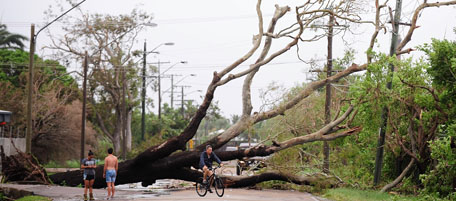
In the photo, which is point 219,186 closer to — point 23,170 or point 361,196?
point 361,196

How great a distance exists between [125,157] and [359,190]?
2743 centimetres

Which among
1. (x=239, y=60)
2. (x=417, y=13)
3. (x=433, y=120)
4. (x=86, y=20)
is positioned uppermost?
(x=86, y=20)

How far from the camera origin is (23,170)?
2644 cm

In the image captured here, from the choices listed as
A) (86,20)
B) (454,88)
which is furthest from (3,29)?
(454,88)

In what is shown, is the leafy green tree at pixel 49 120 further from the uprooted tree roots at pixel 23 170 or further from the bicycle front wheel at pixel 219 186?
the bicycle front wheel at pixel 219 186

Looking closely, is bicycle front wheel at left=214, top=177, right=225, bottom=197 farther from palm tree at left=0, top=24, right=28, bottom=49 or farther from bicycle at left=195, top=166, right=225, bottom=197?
palm tree at left=0, top=24, right=28, bottom=49

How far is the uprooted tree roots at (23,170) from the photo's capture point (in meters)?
25.9

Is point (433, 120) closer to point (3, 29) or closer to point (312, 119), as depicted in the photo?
point (312, 119)

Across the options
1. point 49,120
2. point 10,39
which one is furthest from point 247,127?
point 10,39

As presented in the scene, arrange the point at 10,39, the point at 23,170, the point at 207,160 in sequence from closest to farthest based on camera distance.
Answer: the point at 207,160, the point at 23,170, the point at 10,39

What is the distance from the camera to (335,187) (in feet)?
81.8

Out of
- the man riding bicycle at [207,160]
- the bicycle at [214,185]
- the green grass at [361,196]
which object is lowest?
the green grass at [361,196]

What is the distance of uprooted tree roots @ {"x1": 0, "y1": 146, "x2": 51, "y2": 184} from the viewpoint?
25.9 metres

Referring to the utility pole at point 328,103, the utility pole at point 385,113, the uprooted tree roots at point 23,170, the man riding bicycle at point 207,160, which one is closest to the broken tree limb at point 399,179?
the utility pole at point 385,113
